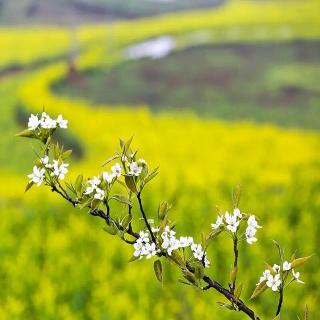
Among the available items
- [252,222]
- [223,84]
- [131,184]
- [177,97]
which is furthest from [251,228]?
[223,84]

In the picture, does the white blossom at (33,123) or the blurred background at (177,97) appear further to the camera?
the blurred background at (177,97)

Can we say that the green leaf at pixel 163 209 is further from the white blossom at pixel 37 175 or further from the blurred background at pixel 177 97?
the blurred background at pixel 177 97

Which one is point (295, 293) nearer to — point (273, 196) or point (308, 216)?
point (308, 216)

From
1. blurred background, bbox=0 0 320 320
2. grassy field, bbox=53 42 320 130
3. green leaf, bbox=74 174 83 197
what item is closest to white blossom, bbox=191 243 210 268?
green leaf, bbox=74 174 83 197

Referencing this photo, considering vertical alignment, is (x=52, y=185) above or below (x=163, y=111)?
below

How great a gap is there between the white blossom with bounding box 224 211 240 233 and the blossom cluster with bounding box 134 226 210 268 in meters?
0.03

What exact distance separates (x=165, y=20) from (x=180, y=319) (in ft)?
8.84

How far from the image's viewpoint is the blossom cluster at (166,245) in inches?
25.6

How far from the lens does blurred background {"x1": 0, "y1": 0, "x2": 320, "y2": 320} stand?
125 inches

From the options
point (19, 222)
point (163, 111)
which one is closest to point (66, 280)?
point (19, 222)

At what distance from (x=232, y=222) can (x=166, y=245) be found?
6 cm

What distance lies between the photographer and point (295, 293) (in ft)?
6.75

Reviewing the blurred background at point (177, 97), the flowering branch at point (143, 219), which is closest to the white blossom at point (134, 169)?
the flowering branch at point (143, 219)

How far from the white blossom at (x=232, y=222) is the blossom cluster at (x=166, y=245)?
34 mm
